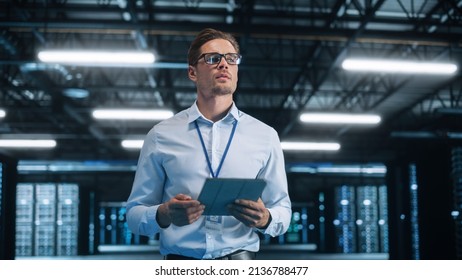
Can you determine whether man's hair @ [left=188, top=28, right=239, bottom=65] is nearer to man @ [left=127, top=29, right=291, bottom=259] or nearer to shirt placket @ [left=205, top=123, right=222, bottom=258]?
man @ [left=127, top=29, right=291, bottom=259]

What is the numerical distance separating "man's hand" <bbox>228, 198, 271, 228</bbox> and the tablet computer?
1 cm

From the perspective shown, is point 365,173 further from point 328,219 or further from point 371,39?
point 371,39

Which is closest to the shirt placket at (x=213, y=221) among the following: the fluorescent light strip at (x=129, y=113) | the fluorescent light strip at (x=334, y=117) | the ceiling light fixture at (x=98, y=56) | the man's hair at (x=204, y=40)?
the man's hair at (x=204, y=40)

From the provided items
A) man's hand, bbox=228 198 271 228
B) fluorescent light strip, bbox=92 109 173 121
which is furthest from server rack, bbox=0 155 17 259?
man's hand, bbox=228 198 271 228

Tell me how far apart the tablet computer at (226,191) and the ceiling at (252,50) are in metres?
7.66

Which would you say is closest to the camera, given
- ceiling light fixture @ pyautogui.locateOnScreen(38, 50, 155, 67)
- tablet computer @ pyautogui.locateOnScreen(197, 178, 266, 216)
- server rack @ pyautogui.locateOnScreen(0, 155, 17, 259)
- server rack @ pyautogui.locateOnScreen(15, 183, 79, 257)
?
tablet computer @ pyautogui.locateOnScreen(197, 178, 266, 216)

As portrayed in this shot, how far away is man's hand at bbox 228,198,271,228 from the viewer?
51.6 inches

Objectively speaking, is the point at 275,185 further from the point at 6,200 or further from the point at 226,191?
the point at 6,200

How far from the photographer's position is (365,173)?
25734 mm

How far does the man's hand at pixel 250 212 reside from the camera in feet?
4.30

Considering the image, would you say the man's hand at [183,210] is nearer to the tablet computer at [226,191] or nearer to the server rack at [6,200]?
the tablet computer at [226,191]

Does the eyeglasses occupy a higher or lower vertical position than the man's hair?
lower

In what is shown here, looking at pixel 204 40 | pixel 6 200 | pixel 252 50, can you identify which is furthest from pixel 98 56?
pixel 252 50

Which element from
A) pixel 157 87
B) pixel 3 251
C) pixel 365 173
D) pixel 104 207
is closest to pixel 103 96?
pixel 157 87
